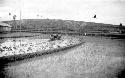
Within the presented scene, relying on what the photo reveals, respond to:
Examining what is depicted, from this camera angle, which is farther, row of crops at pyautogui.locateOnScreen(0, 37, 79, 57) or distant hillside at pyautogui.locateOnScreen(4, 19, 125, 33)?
distant hillside at pyautogui.locateOnScreen(4, 19, 125, 33)

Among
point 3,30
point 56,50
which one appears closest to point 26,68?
point 56,50

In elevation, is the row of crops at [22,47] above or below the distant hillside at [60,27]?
below

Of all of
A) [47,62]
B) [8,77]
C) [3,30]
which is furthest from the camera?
[3,30]

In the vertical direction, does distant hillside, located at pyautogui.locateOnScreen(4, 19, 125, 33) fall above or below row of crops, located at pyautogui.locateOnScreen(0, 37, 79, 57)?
above

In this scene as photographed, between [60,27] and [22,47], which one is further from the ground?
[60,27]

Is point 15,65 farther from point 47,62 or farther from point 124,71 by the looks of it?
point 124,71

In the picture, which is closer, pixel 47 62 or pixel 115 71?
pixel 115 71

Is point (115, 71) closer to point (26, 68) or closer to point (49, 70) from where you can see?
point (49, 70)

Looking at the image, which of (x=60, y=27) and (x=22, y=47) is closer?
(x=22, y=47)

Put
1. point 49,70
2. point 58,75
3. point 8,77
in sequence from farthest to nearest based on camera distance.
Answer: point 49,70
point 58,75
point 8,77

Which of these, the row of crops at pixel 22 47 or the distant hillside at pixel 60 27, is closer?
the row of crops at pixel 22 47
